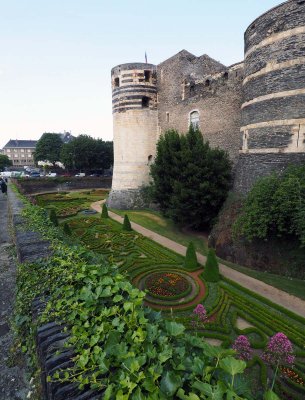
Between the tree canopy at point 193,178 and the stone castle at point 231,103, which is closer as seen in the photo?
the stone castle at point 231,103

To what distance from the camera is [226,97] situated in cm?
2062

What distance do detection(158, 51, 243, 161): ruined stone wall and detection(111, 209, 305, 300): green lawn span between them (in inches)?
291

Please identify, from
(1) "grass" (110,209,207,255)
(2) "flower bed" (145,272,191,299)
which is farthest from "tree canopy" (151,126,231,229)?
(2) "flower bed" (145,272,191,299)

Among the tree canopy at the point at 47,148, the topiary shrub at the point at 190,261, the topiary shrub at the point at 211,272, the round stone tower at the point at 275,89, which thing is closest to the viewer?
the topiary shrub at the point at 211,272

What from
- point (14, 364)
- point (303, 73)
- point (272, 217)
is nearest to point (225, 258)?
point (272, 217)

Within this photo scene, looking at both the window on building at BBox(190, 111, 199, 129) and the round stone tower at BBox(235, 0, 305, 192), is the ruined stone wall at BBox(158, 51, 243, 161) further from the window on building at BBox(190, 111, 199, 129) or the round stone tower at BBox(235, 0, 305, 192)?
the round stone tower at BBox(235, 0, 305, 192)

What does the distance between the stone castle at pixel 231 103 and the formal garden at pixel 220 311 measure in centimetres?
709

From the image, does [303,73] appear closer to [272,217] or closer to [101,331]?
[272,217]

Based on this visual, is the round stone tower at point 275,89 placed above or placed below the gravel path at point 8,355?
above

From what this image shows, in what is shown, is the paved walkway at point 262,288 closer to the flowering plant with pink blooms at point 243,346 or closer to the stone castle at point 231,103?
the stone castle at point 231,103

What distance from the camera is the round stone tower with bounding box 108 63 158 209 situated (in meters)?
26.7

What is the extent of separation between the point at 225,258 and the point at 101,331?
42.9 feet

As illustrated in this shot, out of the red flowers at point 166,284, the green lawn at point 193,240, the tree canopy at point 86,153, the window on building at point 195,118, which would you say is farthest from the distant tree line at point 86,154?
the red flowers at point 166,284

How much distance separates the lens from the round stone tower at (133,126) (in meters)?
26.7
